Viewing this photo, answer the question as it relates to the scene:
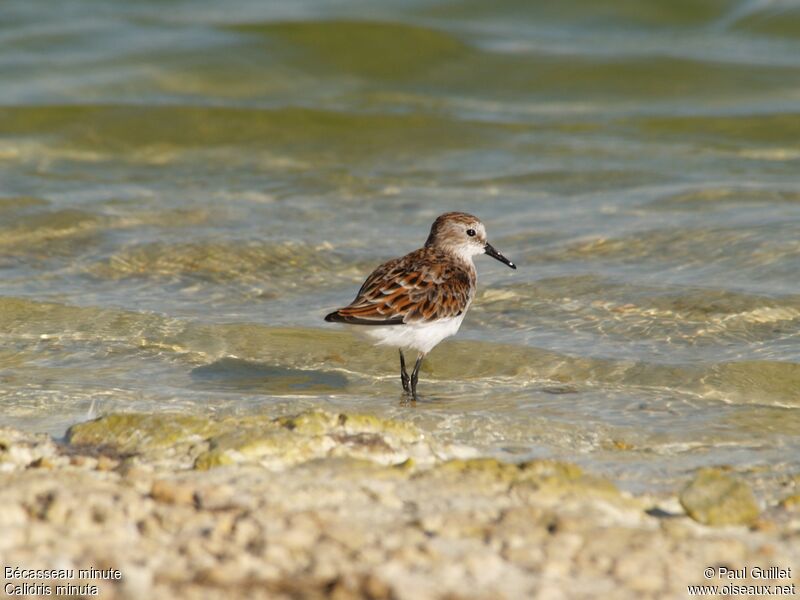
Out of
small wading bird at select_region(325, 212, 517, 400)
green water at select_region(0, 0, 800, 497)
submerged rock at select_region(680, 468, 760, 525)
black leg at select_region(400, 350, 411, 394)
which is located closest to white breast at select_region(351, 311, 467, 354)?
small wading bird at select_region(325, 212, 517, 400)

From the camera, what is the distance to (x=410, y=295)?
6.72 m

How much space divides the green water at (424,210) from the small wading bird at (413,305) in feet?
1.19

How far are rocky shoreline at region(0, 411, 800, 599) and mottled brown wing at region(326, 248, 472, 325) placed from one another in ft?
4.61

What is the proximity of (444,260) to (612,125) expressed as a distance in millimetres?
7342

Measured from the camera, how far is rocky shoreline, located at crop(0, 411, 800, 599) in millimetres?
3943

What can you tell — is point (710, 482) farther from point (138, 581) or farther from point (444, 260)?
point (444, 260)

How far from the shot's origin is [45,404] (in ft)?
20.8

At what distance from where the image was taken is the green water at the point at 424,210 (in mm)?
6695

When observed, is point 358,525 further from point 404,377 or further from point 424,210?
point 424,210

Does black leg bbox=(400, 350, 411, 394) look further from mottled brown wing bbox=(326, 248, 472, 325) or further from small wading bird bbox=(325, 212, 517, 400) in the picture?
mottled brown wing bbox=(326, 248, 472, 325)

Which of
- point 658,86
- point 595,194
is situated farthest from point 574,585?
point 658,86

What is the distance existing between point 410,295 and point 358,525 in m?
2.58

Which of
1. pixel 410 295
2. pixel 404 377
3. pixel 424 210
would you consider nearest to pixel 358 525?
pixel 410 295

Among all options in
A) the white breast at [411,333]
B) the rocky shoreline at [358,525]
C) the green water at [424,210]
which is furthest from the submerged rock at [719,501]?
the white breast at [411,333]
